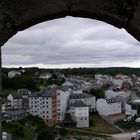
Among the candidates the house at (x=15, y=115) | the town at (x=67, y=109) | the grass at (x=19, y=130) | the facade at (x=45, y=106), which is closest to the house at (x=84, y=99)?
the town at (x=67, y=109)

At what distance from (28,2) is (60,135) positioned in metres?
54.1

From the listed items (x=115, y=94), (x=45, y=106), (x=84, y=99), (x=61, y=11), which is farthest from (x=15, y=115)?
(x=61, y=11)

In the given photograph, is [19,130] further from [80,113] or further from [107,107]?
[107,107]

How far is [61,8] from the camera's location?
11.9ft

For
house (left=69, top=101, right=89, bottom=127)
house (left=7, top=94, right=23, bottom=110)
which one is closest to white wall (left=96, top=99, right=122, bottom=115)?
house (left=69, top=101, right=89, bottom=127)

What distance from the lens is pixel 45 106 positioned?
70.0 meters

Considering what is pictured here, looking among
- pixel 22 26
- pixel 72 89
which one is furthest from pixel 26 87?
pixel 22 26

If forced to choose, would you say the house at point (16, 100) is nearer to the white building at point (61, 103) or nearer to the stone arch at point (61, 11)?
the white building at point (61, 103)

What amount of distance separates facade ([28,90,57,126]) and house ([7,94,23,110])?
3922 millimetres

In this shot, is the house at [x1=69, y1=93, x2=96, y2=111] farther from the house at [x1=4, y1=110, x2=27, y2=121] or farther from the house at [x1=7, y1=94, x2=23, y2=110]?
the house at [x1=4, y1=110, x2=27, y2=121]

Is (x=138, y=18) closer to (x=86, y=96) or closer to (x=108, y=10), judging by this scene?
(x=108, y=10)

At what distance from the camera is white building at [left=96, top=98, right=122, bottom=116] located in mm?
76125

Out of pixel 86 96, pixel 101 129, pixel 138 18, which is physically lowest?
pixel 101 129

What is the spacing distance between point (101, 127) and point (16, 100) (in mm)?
16471
